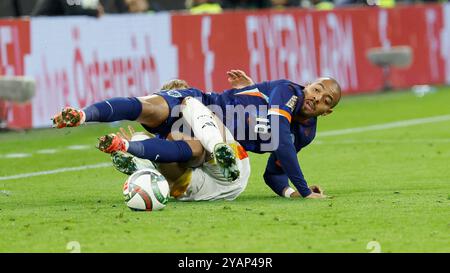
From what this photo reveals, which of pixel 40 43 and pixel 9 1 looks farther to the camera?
pixel 9 1

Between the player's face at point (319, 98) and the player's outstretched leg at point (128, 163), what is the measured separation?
1.42 m

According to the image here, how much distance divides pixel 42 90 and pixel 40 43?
0.69 m

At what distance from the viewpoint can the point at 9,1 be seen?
2244cm

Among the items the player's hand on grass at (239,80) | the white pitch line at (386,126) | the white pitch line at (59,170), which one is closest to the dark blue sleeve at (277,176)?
the player's hand on grass at (239,80)

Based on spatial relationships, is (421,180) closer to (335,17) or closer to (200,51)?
(200,51)

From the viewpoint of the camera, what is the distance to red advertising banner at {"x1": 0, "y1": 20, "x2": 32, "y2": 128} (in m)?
18.0

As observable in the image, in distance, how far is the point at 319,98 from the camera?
1099cm

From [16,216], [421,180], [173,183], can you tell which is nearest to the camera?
[16,216]

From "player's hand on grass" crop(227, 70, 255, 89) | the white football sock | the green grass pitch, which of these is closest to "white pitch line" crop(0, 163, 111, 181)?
the green grass pitch

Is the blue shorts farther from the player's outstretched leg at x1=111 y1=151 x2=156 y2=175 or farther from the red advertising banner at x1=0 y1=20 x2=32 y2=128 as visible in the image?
the red advertising banner at x1=0 y1=20 x2=32 y2=128

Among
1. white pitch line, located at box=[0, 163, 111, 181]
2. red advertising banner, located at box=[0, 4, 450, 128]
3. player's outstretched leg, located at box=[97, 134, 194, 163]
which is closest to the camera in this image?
player's outstretched leg, located at box=[97, 134, 194, 163]

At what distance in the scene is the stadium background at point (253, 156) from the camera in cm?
928

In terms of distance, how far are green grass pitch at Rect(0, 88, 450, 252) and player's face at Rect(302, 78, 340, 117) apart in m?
0.79

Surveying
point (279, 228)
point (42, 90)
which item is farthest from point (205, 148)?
point (42, 90)
